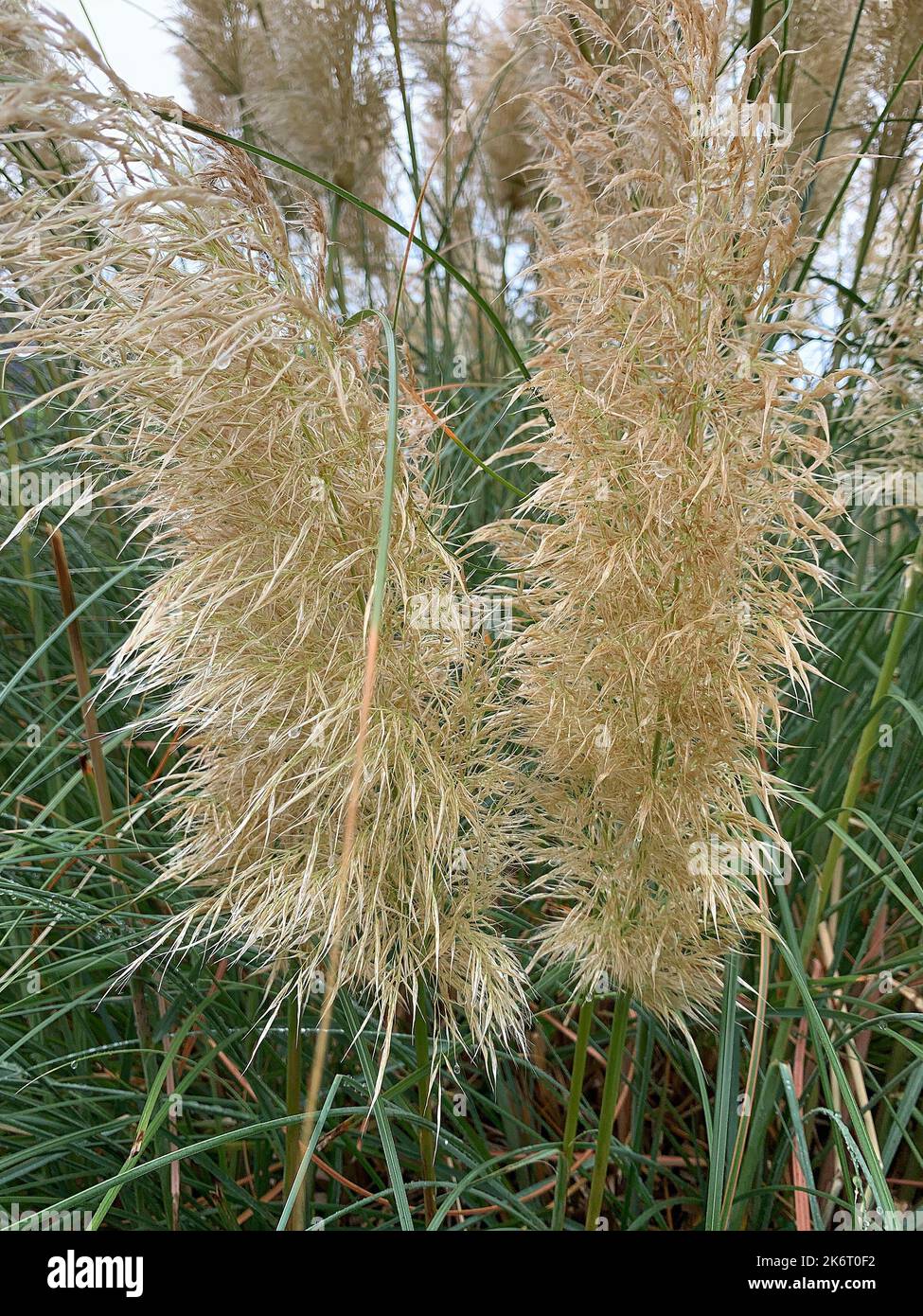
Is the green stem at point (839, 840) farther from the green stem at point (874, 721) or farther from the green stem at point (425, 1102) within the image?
the green stem at point (425, 1102)

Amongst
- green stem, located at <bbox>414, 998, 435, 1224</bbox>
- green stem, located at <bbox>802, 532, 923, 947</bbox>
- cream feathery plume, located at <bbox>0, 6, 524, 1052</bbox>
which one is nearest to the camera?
cream feathery plume, located at <bbox>0, 6, 524, 1052</bbox>

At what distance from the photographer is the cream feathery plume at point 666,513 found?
1.25 meters

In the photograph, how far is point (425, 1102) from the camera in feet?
4.82

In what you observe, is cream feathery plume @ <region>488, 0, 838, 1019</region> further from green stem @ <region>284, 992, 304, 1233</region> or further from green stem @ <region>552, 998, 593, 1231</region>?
green stem @ <region>284, 992, 304, 1233</region>

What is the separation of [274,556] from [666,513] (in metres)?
0.53

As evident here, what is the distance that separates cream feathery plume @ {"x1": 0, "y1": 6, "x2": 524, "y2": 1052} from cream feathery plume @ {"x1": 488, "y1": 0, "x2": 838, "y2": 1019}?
0.17 m

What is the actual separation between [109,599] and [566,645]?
1.56m

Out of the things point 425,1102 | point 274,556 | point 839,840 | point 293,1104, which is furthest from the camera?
point 839,840

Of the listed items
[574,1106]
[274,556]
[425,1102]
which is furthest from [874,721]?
[274,556]

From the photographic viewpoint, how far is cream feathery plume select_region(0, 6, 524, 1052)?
1176 mm

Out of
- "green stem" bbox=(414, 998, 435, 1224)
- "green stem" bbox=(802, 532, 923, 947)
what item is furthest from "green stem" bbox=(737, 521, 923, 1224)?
"green stem" bbox=(414, 998, 435, 1224)

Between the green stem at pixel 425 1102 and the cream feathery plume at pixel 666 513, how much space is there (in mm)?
261

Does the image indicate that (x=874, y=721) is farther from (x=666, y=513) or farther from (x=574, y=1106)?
(x=574, y=1106)

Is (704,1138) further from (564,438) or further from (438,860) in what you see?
(564,438)
